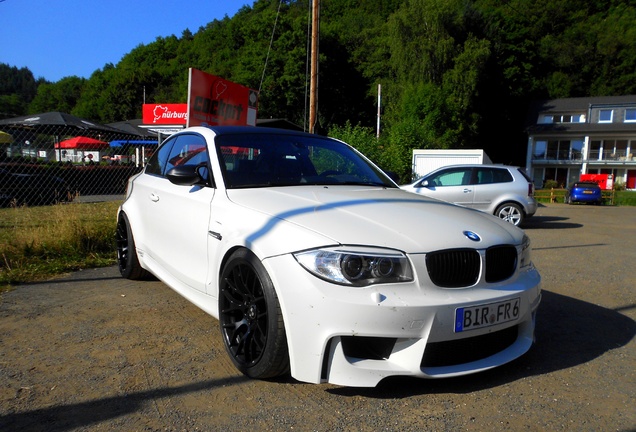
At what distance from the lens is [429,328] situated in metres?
2.51

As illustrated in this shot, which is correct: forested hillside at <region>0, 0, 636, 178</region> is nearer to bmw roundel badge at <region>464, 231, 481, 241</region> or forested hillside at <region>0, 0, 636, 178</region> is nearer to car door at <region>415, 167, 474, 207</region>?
car door at <region>415, 167, 474, 207</region>

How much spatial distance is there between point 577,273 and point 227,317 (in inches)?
202

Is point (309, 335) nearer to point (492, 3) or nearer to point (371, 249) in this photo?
point (371, 249)

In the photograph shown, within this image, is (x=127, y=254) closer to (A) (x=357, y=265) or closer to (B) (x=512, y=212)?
(A) (x=357, y=265)

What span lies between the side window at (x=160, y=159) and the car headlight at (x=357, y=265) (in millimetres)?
2781

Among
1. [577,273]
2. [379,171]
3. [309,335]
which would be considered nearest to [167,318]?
[309,335]

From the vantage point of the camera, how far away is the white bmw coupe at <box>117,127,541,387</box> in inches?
99.0

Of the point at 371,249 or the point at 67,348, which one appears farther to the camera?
the point at 67,348

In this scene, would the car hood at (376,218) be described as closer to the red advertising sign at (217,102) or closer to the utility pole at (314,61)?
the red advertising sign at (217,102)

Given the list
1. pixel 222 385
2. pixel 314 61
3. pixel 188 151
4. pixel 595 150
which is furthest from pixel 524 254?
pixel 595 150

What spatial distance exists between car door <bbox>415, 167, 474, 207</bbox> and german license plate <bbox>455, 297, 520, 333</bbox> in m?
9.36

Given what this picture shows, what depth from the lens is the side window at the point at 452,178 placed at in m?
12.2

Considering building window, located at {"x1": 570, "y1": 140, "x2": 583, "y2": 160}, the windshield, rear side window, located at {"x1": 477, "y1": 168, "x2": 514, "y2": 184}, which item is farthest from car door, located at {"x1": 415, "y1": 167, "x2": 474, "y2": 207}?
building window, located at {"x1": 570, "y1": 140, "x2": 583, "y2": 160}

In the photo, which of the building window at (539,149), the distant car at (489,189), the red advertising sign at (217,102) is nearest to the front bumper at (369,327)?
the red advertising sign at (217,102)
